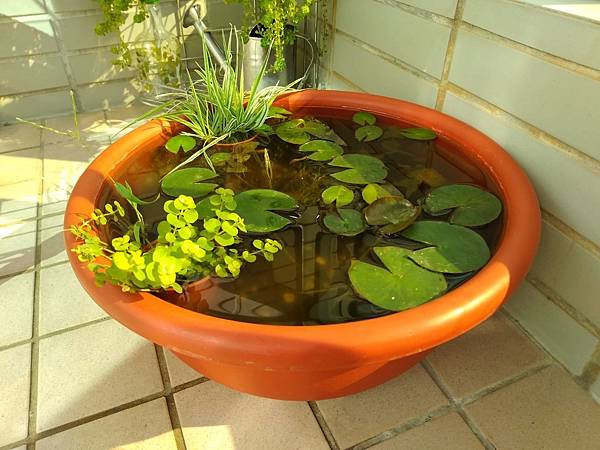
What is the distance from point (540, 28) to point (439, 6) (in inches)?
11.4

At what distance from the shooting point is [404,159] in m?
1.05

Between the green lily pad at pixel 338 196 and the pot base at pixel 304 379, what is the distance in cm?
32

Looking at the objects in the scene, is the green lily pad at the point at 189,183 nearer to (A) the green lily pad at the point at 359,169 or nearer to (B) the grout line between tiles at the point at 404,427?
(A) the green lily pad at the point at 359,169

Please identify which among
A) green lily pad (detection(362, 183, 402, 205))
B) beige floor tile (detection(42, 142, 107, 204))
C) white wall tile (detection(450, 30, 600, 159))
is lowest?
beige floor tile (detection(42, 142, 107, 204))

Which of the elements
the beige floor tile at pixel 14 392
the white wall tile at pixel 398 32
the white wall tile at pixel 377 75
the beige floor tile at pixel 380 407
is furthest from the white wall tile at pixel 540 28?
the beige floor tile at pixel 14 392

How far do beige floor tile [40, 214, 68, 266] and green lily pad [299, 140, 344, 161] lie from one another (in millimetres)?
701

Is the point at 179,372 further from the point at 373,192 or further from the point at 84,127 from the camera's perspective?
the point at 84,127

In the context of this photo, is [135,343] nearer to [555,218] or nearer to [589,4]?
[555,218]

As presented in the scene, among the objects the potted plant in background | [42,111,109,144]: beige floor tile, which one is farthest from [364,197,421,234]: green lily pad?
[42,111,109,144]: beige floor tile

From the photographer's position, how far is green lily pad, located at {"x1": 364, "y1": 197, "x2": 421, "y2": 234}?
857mm

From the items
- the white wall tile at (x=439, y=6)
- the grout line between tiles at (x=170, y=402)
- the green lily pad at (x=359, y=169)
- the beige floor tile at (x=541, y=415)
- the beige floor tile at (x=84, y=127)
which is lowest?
the grout line between tiles at (x=170, y=402)

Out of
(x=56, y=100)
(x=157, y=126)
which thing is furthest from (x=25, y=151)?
(x=157, y=126)

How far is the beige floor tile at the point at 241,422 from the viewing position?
83cm

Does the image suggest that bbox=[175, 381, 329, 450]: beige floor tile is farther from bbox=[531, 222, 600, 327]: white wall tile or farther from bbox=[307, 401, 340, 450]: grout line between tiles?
bbox=[531, 222, 600, 327]: white wall tile
